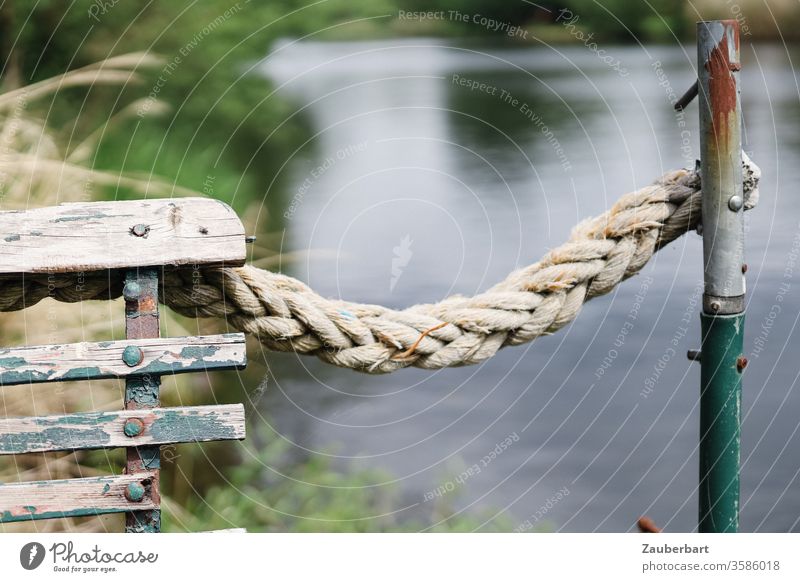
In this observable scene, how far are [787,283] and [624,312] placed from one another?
82cm

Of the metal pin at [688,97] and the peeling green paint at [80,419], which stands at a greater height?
the metal pin at [688,97]

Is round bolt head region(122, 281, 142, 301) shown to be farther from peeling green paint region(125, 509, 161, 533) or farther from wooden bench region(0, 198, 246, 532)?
peeling green paint region(125, 509, 161, 533)

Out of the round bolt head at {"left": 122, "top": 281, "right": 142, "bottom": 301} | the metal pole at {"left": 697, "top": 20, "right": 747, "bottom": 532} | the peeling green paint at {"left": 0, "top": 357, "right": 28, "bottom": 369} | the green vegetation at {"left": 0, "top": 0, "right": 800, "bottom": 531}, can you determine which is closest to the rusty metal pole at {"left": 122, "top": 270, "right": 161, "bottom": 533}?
the round bolt head at {"left": 122, "top": 281, "right": 142, "bottom": 301}

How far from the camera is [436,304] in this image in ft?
4.58

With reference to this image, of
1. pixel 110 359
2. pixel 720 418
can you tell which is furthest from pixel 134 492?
pixel 720 418

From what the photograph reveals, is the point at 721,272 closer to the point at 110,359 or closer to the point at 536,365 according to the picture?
the point at 110,359

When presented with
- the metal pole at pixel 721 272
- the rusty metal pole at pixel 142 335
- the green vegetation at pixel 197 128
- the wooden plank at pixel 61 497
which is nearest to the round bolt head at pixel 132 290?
the rusty metal pole at pixel 142 335

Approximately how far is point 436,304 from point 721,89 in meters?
0.49

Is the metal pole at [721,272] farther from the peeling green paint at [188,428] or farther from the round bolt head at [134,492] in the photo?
the round bolt head at [134,492]

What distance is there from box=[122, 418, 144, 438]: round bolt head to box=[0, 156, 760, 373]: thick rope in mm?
167

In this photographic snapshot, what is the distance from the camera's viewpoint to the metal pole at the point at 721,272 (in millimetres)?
1396

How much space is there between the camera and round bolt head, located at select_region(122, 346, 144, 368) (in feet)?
4.05

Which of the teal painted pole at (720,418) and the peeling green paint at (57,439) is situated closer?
the peeling green paint at (57,439)

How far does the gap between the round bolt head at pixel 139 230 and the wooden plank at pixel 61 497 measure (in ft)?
0.98
